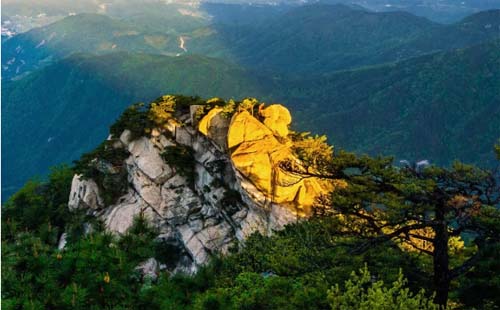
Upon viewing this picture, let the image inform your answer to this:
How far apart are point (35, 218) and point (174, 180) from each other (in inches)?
823

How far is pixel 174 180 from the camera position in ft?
197

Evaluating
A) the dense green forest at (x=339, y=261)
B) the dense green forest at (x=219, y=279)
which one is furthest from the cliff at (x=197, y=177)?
the dense green forest at (x=339, y=261)

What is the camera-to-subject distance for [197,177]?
58688 millimetres

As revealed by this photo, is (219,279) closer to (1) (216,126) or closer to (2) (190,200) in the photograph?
(1) (216,126)

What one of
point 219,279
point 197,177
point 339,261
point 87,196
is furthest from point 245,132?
point 339,261

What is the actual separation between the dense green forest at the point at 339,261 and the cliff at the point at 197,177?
77.9 ft

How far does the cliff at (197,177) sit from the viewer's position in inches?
2003

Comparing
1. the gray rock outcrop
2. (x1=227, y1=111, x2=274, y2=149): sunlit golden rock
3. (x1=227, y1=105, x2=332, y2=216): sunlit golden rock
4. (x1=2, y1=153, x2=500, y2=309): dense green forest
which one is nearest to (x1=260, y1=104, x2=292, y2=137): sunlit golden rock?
(x1=227, y1=105, x2=332, y2=216): sunlit golden rock

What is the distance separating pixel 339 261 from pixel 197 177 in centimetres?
3878

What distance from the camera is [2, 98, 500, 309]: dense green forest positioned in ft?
37.1

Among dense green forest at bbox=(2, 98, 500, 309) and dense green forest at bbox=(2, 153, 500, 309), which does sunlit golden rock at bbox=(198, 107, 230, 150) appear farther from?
dense green forest at bbox=(2, 98, 500, 309)

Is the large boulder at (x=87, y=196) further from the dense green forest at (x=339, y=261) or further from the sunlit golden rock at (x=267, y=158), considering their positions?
the dense green forest at (x=339, y=261)

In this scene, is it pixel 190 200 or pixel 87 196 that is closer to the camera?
pixel 190 200

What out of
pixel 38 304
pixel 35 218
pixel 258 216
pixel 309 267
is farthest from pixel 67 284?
pixel 35 218
